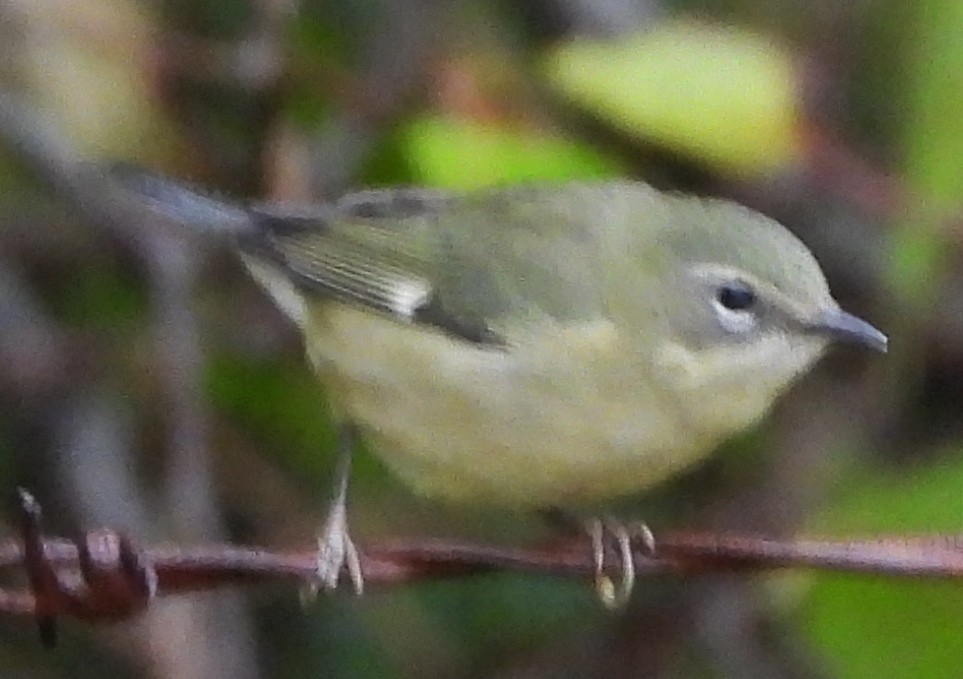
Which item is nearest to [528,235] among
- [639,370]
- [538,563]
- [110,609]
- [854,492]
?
[639,370]

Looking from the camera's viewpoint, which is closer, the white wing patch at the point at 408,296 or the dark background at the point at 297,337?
the white wing patch at the point at 408,296

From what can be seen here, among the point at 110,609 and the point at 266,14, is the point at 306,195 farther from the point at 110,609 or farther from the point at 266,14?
the point at 110,609

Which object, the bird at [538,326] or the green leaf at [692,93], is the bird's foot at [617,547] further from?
the green leaf at [692,93]

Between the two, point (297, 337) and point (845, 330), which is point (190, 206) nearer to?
point (297, 337)

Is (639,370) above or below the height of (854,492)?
above

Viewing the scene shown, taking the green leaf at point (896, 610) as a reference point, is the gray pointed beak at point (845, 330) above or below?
above

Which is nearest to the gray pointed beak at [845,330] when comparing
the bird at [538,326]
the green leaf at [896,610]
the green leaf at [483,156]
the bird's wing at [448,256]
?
the bird at [538,326]
